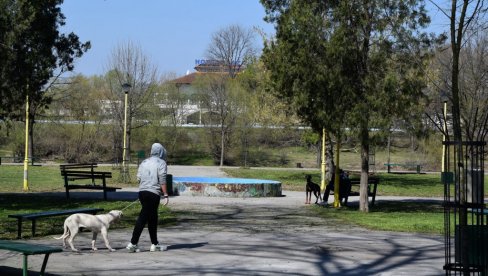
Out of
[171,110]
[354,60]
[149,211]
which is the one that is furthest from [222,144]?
[149,211]

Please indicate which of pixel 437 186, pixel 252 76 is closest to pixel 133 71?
pixel 252 76

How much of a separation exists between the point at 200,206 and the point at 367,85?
6.11 meters

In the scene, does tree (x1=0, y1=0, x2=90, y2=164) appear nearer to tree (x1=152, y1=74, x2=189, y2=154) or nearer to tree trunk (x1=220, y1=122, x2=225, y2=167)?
tree trunk (x1=220, y1=122, x2=225, y2=167)

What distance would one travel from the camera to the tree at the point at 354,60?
2020cm

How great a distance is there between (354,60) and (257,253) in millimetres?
10409

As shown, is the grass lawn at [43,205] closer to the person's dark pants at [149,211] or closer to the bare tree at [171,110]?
the person's dark pants at [149,211]

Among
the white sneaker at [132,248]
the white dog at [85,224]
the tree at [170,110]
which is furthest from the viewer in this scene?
the tree at [170,110]

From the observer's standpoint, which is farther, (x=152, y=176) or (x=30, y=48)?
(x=30, y=48)

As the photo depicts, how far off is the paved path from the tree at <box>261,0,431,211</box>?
424 cm

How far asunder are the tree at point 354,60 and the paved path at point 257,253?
13.9 feet

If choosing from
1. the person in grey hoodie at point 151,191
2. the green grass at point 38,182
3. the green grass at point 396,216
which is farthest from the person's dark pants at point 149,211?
the green grass at point 38,182

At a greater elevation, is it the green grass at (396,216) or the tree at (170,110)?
the tree at (170,110)

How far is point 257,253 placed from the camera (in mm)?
11578

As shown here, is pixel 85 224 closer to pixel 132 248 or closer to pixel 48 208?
pixel 132 248
